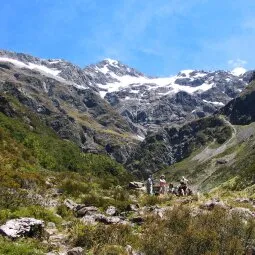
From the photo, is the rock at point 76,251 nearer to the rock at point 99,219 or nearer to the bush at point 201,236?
the bush at point 201,236

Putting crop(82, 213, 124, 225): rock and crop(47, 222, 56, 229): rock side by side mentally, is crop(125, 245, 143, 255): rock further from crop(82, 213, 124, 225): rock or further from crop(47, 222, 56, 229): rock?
crop(47, 222, 56, 229): rock

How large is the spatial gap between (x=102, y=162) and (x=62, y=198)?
9560 centimetres

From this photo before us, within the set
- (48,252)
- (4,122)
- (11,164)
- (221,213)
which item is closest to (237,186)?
(11,164)

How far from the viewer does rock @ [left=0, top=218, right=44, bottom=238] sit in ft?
61.4

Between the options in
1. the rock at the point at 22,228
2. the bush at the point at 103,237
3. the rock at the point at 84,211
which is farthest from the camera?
the rock at the point at 84,211

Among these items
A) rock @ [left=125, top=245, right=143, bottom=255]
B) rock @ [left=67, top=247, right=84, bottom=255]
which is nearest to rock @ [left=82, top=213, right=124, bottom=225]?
rock @ [left=67, top=247, right=84, bottom=255]

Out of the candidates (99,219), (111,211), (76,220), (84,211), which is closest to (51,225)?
(76,220)

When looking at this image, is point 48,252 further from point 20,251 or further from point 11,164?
point 11,164

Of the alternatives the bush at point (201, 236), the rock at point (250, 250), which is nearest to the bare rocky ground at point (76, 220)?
the bush at point (201, 236)

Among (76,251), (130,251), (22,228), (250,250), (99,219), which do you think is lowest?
(76,251)

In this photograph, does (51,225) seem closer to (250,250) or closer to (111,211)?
(111,211)

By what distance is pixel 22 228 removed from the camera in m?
19.1

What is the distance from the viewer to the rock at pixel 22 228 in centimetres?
1870

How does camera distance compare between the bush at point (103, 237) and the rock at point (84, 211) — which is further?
the rock at point (84, 211)
